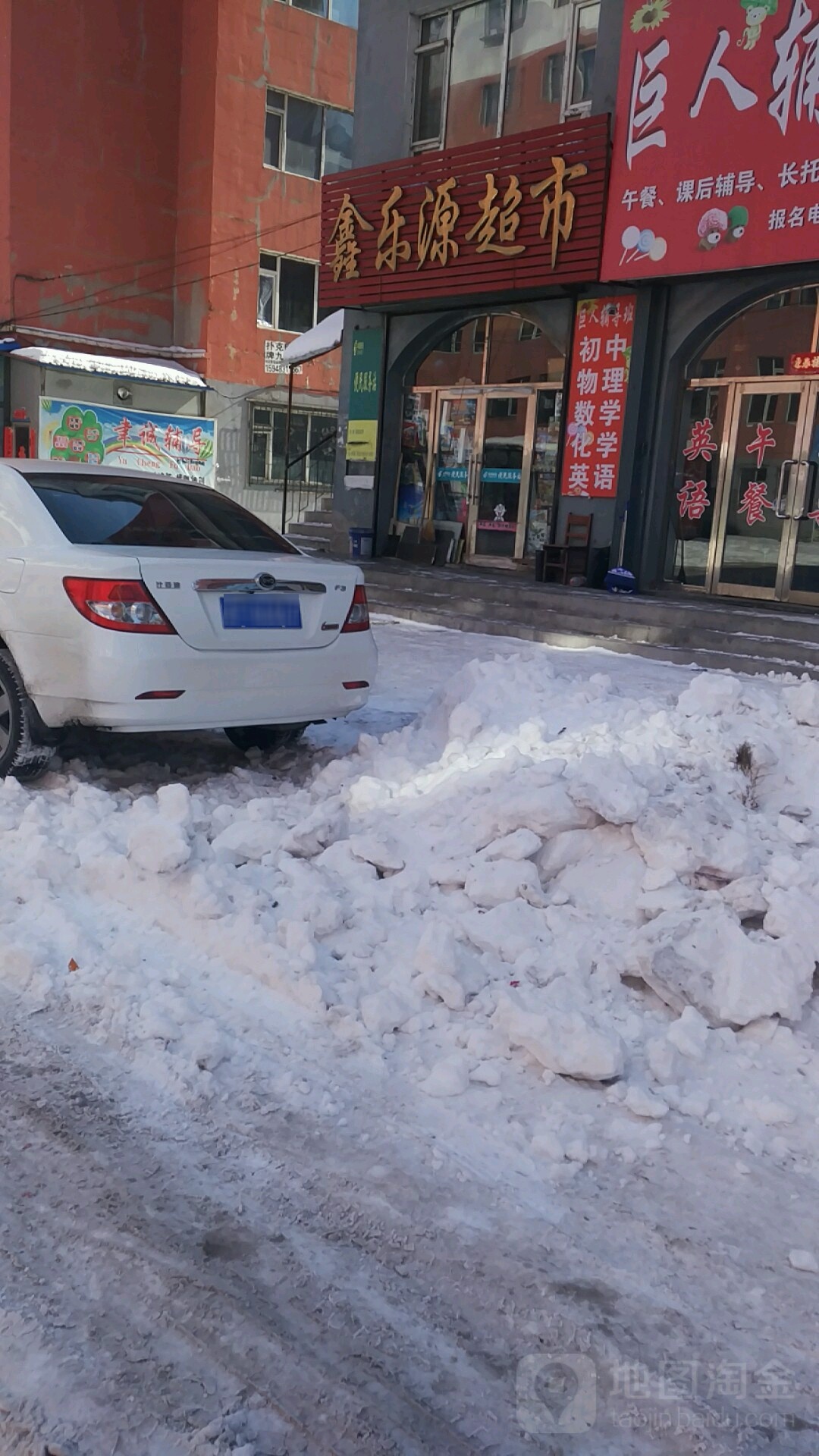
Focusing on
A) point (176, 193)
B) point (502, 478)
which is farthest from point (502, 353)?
point (176, 193)

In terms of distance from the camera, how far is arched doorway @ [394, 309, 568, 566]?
1427cm

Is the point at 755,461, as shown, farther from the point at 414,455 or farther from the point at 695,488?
the point at 414,455

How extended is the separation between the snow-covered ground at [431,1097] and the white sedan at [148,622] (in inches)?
15.5

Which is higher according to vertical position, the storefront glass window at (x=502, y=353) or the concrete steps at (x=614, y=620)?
the storefront glass window at (x=502, y=353)

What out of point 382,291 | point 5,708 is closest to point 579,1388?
point 5,708

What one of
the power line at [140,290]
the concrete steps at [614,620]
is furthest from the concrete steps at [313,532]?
the power line at [140,290]

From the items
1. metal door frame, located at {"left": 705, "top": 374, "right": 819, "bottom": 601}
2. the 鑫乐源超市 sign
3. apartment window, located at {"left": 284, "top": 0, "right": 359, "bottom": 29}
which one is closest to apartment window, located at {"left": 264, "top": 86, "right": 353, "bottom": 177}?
apartment window, located at {"left": 284, "top": 0, "right": 359, "bottom": 29}

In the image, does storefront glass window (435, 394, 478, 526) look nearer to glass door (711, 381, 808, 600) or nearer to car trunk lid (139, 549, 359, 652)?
glass door (711, 381, 808, 600)

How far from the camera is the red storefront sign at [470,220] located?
40.4 feet

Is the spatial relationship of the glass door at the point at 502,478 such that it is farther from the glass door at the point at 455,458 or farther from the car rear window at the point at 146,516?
the car rear window at the point at 146,516

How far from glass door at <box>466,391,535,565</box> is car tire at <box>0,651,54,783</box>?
1023 centimetres

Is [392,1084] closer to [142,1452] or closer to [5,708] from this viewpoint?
[142,1452]

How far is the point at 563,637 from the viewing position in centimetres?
1058

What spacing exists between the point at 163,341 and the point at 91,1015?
24255 mm
